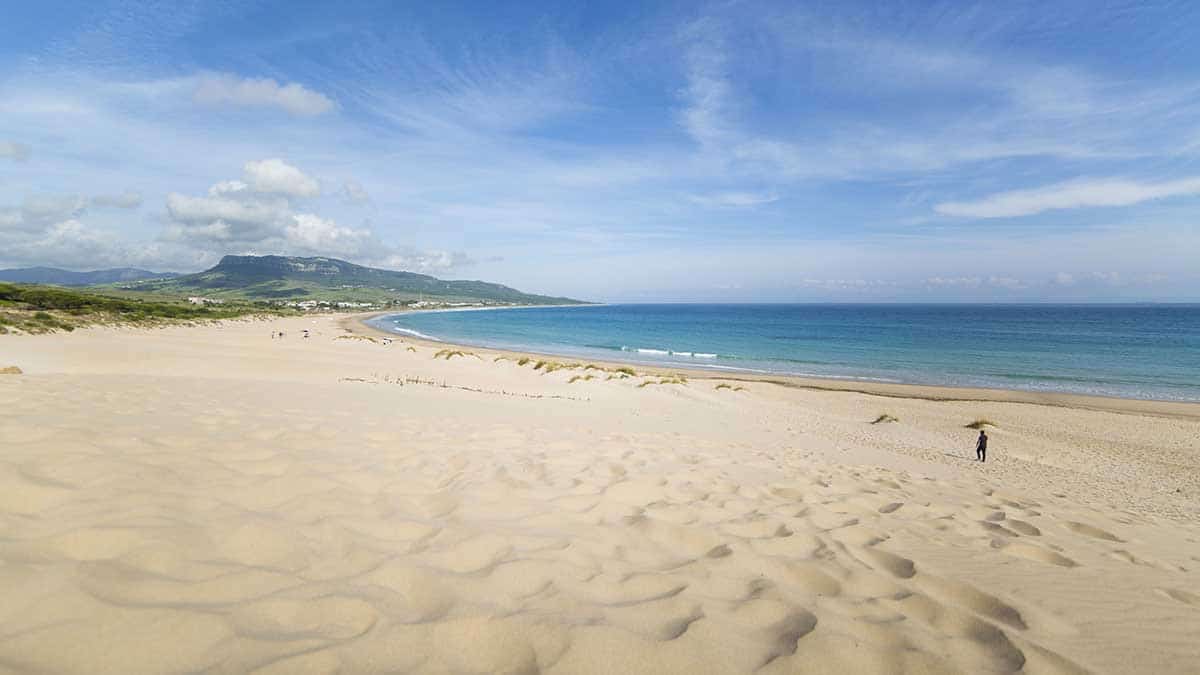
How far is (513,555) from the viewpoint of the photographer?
3.59 meters

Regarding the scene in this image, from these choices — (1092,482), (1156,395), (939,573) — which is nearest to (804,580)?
(939,573)

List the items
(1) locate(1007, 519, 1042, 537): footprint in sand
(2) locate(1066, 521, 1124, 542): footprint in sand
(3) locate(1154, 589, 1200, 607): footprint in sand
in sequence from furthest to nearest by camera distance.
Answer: (2) locate(1066, 521, 1124, 542): footprint in sand → (1) locate(1007, 519, 1042, 537): footprint in sand → (3) locate(1154, 589, 1200, 607): footprint in sand

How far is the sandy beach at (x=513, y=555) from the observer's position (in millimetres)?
2441

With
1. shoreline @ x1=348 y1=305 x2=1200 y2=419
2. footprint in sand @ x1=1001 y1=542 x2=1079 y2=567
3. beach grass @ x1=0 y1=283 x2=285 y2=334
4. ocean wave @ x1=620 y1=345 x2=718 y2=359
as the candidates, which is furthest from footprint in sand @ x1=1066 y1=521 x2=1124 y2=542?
beach grass @ x1=0 y1=283 x2=285 y2=334

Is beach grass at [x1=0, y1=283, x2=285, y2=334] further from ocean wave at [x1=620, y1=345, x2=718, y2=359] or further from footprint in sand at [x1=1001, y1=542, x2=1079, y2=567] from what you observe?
ocean wave at [x1=620, y1=345, x2=718, y2=359]

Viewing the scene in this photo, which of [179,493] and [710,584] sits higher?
[179,493]

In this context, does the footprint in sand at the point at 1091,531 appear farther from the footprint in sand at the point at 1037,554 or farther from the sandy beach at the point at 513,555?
the footprint in sand at the point at 1037,554

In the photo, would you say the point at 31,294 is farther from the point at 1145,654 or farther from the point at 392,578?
the point at 1145,654

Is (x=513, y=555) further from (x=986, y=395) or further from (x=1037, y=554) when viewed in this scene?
(x=986, y=395)

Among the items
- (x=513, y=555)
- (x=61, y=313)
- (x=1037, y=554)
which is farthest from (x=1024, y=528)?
(x=61, y=313)

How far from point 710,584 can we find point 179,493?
13.4 feet

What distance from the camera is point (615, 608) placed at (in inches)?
117

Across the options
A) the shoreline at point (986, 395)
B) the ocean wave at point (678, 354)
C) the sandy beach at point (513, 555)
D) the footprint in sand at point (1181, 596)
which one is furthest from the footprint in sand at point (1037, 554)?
the ocean wave at point (678, 354)

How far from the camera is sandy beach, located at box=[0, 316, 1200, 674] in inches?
96.1
